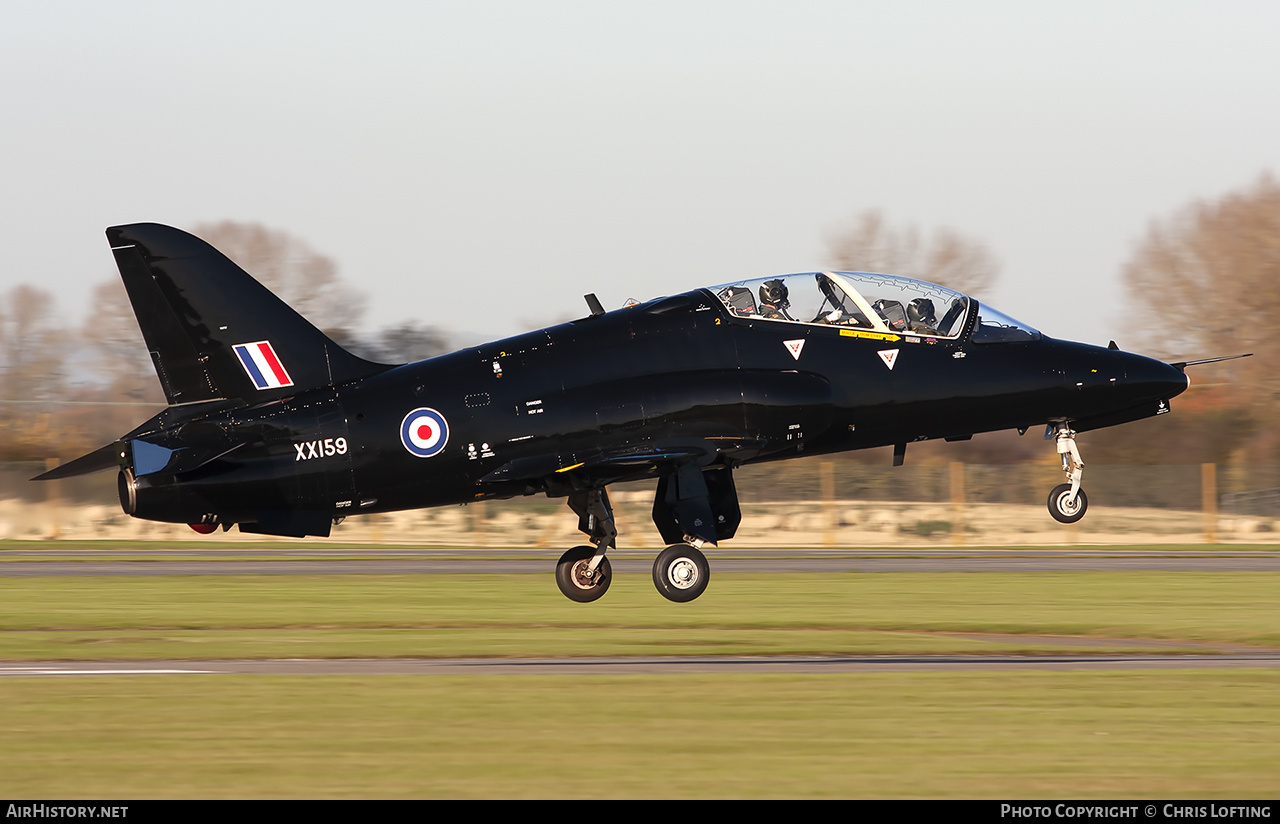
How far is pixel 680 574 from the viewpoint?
22641mm

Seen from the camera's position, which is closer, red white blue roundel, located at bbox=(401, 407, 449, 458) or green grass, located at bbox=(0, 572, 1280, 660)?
green grass, located at bbox=(0, 572, 1280, 660)

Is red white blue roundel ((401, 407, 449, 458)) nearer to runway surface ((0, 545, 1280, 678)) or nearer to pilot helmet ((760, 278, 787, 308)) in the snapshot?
runway surface ((0, 545, 1280, 678))

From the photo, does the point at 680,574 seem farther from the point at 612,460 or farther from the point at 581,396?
the point at 581,396

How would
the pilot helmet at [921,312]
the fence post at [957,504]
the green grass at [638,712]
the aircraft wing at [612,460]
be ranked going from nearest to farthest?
the green grass at [638,712] < the aircraft wing at [612,460] < the pilot helmet at [921,312] < the fence post at [957,504]

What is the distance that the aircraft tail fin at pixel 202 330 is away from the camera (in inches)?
871

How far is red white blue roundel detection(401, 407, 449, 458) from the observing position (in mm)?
21906

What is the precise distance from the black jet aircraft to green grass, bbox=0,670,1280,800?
5.04 metres

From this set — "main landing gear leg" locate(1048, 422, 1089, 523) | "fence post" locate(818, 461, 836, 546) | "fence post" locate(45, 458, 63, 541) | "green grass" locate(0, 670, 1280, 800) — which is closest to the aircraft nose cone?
"main landing gear leg" locate(1048, 422, 1089, 523)

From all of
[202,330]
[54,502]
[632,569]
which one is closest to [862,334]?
[202,330]

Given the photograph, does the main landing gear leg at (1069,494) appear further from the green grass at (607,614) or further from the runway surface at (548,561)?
the runway surface at (548,561)

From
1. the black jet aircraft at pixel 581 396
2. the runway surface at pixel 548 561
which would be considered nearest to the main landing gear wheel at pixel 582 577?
the black jet aircraft at pixel 581 396

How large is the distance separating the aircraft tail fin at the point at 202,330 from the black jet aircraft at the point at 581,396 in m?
0.03

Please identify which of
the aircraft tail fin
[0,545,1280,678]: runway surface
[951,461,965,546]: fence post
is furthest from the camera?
[951,461,965,546]: fence post

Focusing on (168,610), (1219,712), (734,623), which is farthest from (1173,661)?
(168,610)
